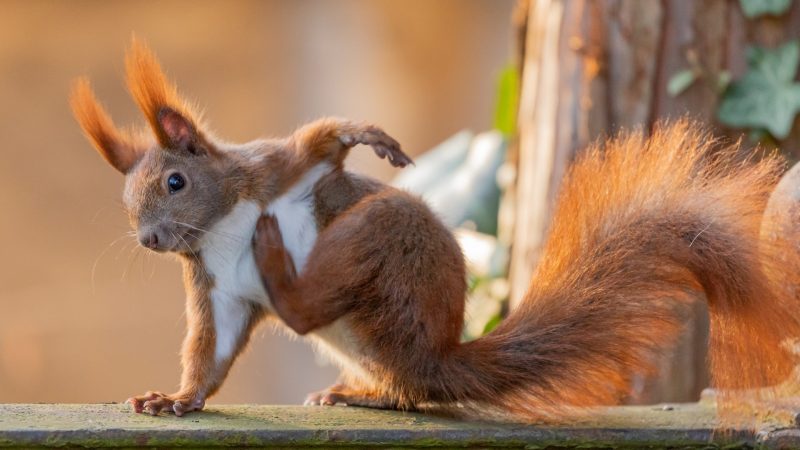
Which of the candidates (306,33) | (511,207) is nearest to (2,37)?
(306,33)

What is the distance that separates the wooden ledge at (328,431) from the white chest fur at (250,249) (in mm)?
134

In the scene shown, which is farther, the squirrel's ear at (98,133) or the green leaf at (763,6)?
the green leaf at (763,6)

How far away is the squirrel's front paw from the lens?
176 centimetres

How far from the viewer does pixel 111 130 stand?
74.0 inches

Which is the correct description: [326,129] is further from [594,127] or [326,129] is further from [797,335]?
[594,127]

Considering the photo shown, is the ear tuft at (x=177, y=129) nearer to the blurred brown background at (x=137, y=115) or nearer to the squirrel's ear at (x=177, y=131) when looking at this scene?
the squirrel's ear at (x=177, y=131)

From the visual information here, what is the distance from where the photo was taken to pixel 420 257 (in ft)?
5.79

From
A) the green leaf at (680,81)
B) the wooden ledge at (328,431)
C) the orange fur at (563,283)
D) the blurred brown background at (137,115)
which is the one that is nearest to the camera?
the wooden ledge at (328,431)

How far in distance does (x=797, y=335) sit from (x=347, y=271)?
66 centimetres

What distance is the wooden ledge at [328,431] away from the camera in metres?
1.59

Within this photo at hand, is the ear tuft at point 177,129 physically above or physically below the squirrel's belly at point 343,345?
above

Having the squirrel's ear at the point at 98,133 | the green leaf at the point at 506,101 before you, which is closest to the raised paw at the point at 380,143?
the squirrel's ear at the point at 98,133

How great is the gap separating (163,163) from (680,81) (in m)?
1.40

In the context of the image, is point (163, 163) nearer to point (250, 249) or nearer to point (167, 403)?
point (250, 249)
